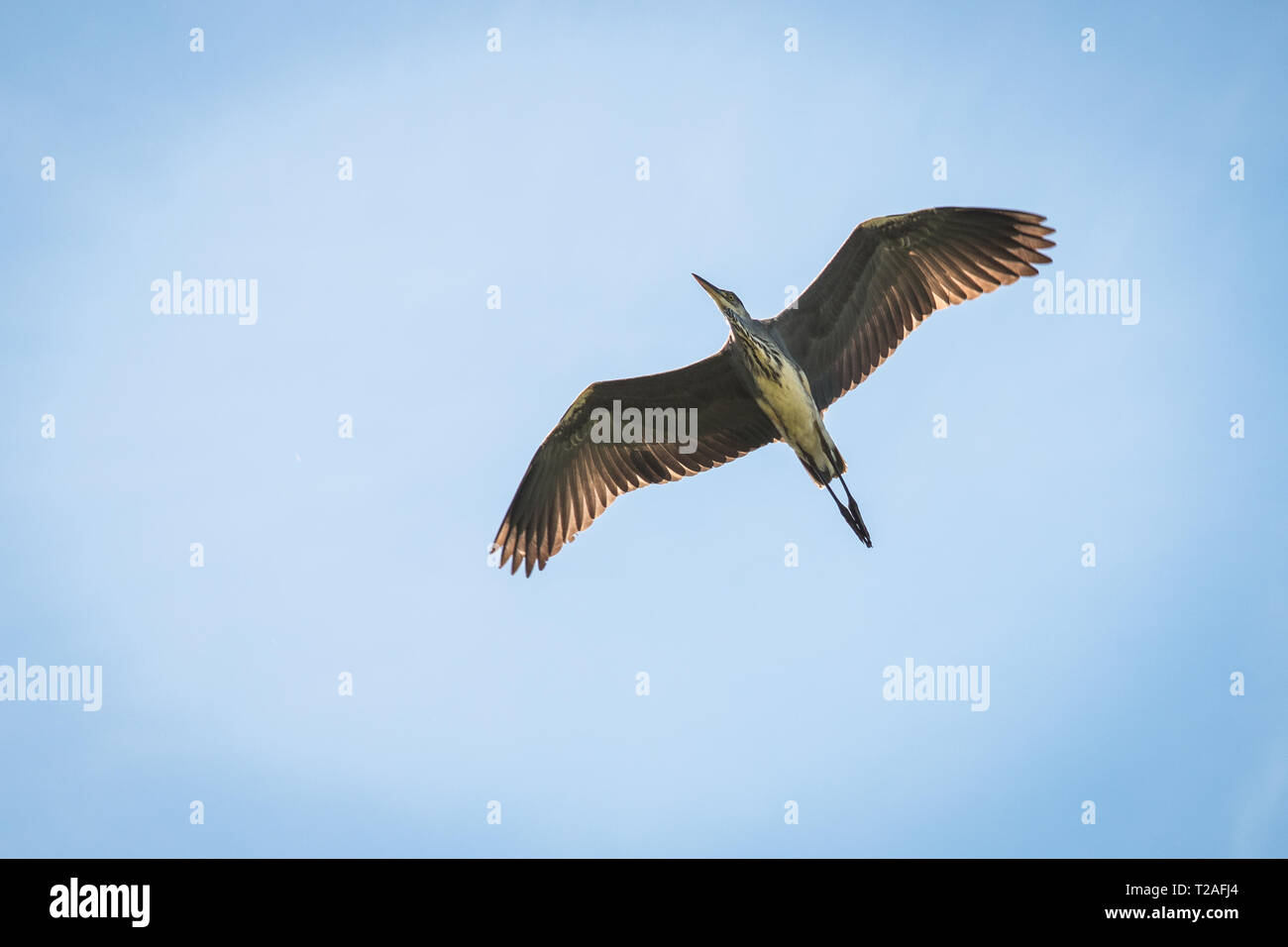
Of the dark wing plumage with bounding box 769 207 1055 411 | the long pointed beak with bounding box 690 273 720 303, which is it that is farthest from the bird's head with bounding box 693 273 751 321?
the dark wing plumage with bounding box 769 207 1055 411

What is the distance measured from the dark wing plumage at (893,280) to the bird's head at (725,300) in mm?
762

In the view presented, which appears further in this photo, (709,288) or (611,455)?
(611,455)

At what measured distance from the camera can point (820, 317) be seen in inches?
476

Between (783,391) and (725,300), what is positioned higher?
(725,300)

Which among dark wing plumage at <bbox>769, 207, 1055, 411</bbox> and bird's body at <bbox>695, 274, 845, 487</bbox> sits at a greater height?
dark wing plumage at <bbox>769, 207, 1055, 411</bbox>

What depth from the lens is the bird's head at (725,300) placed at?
446 inches

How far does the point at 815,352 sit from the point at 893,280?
1.07 meters

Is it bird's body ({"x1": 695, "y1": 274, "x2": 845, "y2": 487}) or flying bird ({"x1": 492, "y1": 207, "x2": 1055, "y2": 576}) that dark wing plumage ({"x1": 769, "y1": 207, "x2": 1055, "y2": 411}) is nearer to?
flying bird ({"x1": 492, "y1": 207, "x2": 1055, "y2": 576})

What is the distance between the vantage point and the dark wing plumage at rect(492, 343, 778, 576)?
12414 mm

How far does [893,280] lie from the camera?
39.7 feet

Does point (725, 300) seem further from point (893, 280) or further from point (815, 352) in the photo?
point (893, 280)

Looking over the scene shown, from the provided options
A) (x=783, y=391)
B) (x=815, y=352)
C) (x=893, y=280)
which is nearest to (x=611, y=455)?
(x=783, y=391)

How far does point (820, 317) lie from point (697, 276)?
152cm
